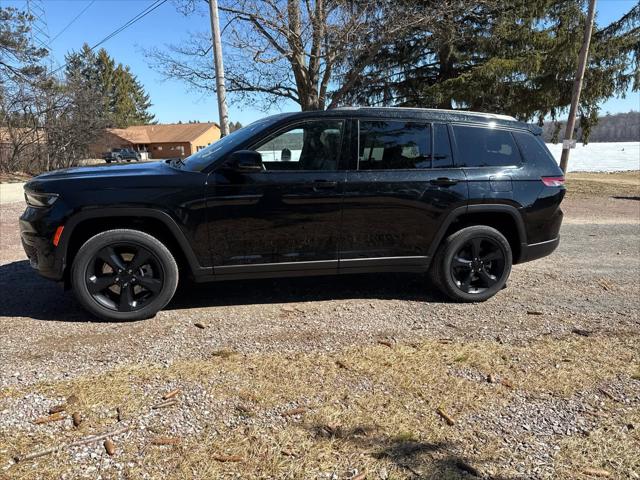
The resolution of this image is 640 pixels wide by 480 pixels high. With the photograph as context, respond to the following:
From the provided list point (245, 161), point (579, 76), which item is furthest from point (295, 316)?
point (579, 76)

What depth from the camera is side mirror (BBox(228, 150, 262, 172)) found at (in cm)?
388

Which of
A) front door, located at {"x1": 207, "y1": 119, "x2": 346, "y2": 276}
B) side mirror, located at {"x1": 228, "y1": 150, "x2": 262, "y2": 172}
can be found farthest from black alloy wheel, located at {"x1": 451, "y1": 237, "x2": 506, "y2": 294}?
side mirror, located at {"x1": 228, "y1": 150, "x2": 262, "y2": 172}

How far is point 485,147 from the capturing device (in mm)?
4570

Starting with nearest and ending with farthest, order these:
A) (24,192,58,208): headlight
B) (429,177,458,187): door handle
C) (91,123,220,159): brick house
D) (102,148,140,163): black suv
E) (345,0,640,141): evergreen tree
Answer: (24,192,58,208): headlight, (429,177,458,187): door handle, (345,0,640,141): evergreen tree, (102,148,140,163): black suv, (91,123,220,159): brick house

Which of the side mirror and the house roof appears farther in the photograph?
the house roof

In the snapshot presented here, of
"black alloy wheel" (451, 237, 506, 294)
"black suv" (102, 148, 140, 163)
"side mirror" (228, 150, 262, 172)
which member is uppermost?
"side mirror" (228, 150, 262, 172)

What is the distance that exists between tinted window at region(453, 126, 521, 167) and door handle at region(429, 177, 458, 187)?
22 centimetres

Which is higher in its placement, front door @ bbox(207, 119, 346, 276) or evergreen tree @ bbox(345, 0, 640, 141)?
evergreen tree @ bbox(345, 0, 640, 141)

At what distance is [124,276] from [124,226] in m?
0.43

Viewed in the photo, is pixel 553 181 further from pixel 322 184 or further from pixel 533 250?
pixel 322 184

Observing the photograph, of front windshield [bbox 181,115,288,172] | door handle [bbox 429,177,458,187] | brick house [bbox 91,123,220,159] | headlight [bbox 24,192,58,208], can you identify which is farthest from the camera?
brick house [bbox 91,123,220,159]

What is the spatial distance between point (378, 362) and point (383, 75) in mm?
17448

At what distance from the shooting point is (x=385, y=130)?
14.2ft

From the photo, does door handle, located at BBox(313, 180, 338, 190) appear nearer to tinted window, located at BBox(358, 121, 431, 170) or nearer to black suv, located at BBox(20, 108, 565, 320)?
black suv, located at BBox(20, 108, 565, 320)
